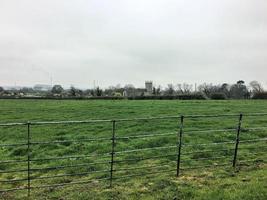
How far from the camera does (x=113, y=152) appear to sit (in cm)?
Result: 569

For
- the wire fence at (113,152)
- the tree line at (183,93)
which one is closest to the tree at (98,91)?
the tree line at (183,93)

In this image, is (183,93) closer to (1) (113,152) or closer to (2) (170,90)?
(2) (170,90)

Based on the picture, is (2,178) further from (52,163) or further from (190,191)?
(190,191)

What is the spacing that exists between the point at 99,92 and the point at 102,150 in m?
40.6

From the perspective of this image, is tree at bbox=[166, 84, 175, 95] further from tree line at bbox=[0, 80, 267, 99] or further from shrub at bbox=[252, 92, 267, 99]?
shrub at bbox=[252, 92, 267, 99]

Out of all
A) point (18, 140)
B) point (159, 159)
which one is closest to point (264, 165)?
point (159, 159)

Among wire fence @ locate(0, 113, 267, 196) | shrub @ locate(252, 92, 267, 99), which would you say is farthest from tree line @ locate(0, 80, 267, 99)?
wire fence @ locate(0, 113, 267, 196)

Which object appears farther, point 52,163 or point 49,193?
point 52,163

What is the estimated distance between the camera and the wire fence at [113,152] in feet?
19.4

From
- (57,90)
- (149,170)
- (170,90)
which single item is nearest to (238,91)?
(170,90)

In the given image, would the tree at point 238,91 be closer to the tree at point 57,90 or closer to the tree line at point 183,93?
the tree line at point 183,93

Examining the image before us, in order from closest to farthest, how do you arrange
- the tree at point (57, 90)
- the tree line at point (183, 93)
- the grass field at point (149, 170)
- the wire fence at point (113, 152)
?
the grass field at point (149, 170)
the wire fence at point (113, 152)
the tree line at point (183, 93)
the tree at point (57, 90)

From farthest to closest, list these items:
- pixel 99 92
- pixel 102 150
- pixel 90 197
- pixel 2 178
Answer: pixel 99 92, pixel 102 150, pixel 2 178, pixel 90 197

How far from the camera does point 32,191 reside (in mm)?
5387
